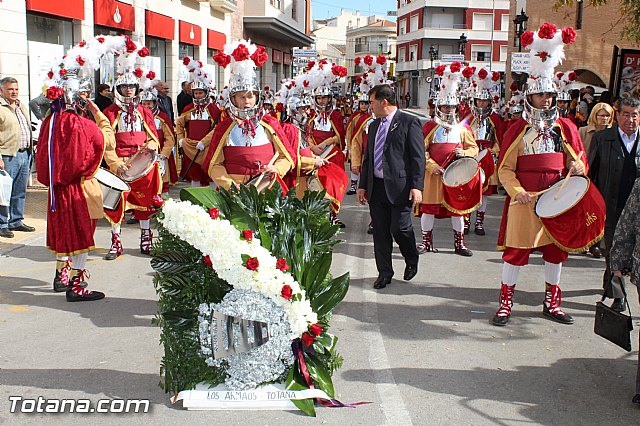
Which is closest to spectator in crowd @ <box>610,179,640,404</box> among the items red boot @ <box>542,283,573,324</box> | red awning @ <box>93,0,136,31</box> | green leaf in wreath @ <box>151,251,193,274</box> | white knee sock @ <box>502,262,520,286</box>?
white knee sock @ <box>502,262,520,286</box>

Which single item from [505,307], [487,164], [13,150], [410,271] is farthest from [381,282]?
[13,150]

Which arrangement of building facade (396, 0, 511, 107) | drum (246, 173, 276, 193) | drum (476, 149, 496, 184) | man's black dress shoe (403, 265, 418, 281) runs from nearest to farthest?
drum (246, 173, 276, 193)
man's black dress shoe (403, 265, 418, 281)
drum (476, 149, 496, 184)
building facade (396, 0, 511, 107)

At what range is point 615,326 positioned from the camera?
4797 mm

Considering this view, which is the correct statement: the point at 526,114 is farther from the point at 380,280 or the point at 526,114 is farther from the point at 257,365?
the point at 257,365

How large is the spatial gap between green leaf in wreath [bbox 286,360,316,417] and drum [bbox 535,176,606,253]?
9.36ft

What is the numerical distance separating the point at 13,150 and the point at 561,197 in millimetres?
7770

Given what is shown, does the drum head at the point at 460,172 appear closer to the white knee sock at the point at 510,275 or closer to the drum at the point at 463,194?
the drum at the point at 463,194

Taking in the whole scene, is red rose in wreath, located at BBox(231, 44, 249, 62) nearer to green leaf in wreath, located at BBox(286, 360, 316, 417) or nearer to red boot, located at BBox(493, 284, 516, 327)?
red boot, located at BBox(493, 284, 516, 327)

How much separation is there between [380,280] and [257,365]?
3.43m

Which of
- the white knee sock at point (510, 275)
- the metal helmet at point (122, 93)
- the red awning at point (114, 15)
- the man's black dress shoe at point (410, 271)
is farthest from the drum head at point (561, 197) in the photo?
the red awning at point (114, 15)

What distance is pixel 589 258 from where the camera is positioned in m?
9.64

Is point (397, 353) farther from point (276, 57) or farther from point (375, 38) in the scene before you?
point (375, 38)

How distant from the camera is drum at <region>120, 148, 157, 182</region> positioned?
8.52 m

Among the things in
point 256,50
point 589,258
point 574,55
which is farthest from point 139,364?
point 574,55
